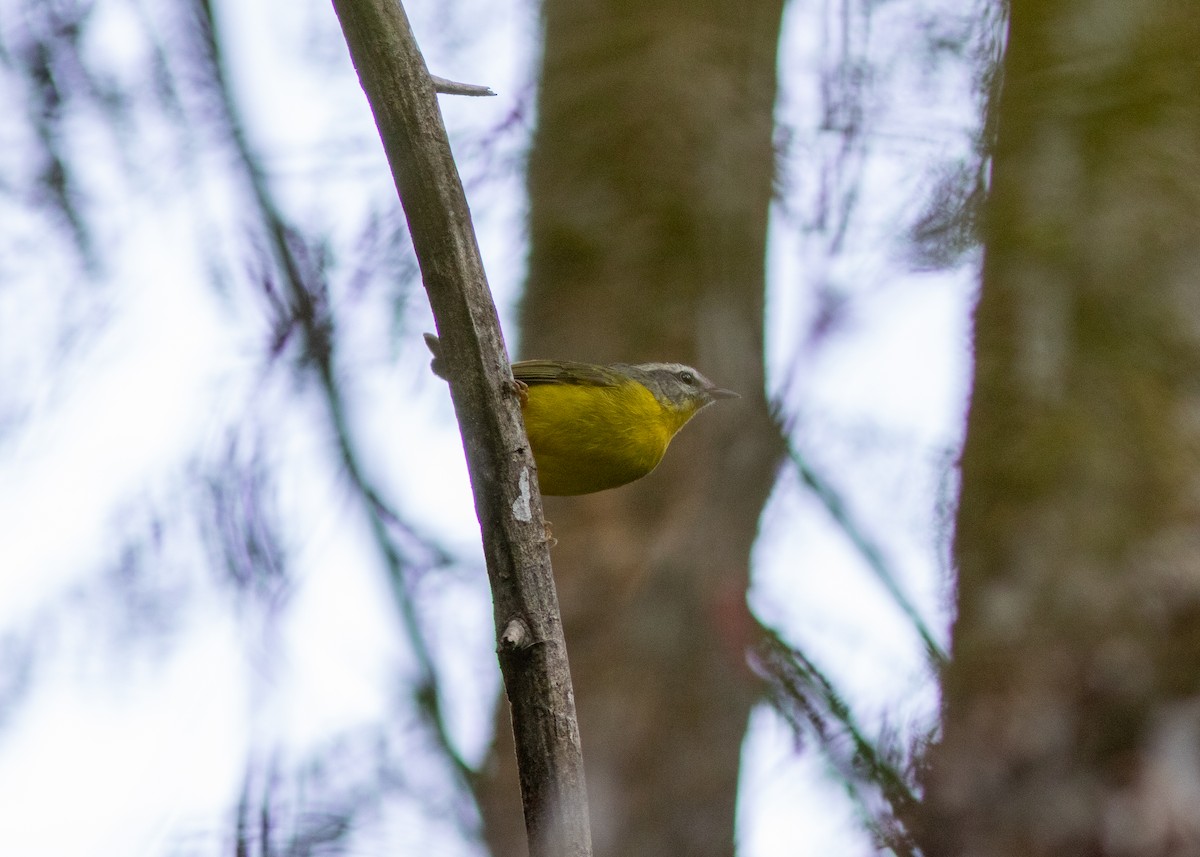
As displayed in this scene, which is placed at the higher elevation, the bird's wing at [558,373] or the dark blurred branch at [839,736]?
the bird's wing at [558,373]

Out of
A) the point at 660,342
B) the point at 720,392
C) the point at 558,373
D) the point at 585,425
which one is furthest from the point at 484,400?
the point at 660,342

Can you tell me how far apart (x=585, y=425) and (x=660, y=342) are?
2.34 meters

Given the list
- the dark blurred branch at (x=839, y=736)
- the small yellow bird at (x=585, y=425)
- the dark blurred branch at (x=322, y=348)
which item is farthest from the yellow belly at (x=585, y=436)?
the dark blurred branch at (x=322, y=348)

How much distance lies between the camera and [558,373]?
194 inches

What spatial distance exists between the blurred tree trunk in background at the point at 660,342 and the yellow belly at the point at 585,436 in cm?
52

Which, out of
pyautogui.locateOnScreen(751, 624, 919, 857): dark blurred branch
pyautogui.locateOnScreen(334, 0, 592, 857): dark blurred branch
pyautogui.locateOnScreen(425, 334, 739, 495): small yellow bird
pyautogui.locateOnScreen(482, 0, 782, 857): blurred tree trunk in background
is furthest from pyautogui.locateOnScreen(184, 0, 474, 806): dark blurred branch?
pyautogui.locateOnScreen(334, 0, 592, 857): dark blurred branch

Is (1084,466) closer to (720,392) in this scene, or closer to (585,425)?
(585,425)

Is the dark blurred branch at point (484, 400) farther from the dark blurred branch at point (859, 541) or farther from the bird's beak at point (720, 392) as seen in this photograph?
the bird's beak at point (720, 392)

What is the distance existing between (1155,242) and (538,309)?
376 centimetres

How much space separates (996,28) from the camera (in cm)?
501

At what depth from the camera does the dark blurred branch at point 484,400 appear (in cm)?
252

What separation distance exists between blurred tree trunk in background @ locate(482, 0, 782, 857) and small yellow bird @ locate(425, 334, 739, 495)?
469 millimetres

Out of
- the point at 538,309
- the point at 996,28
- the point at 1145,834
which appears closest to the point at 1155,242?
the point at 996,28

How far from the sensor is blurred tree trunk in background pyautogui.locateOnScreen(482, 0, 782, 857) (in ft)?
17.9
